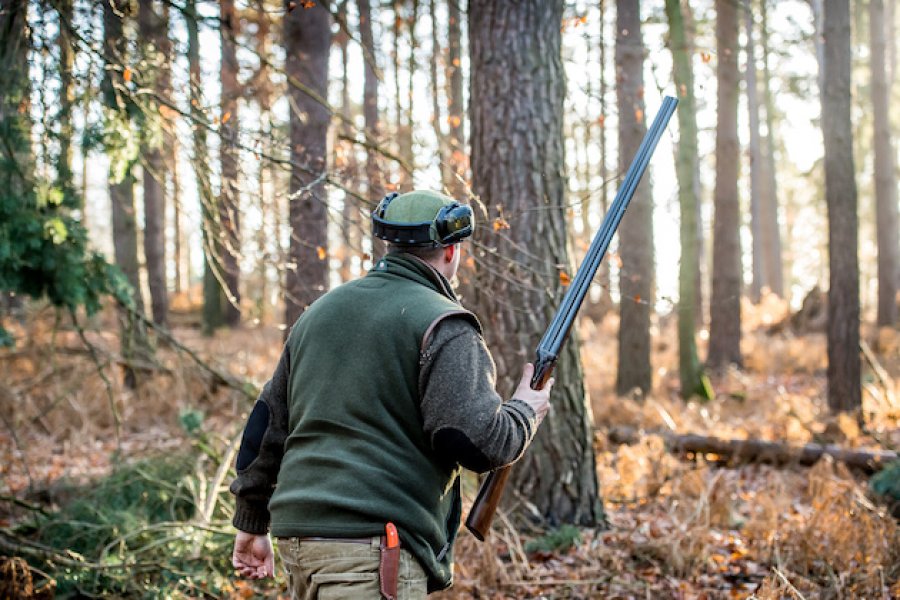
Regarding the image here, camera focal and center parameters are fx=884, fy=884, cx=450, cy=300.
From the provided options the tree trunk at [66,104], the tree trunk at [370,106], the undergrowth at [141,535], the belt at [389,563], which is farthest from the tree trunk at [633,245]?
the belt at [389,563]

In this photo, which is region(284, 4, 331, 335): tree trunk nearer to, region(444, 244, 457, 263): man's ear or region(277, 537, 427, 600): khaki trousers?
region(444, 244, 457, 263): man's ear

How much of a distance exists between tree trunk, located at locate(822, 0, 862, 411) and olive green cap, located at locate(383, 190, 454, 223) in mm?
8488

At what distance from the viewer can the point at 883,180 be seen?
1594cm

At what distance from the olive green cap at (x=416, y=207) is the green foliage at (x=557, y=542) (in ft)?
10.9

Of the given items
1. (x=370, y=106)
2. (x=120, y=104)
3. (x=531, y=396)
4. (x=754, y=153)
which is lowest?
(x=531, y=396)

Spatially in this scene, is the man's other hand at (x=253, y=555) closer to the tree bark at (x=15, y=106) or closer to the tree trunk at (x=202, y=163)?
the tree trunk at (x=202, y=163)

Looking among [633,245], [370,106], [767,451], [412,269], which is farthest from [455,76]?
[412,269]

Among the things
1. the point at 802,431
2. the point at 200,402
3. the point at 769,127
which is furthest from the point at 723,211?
the point at 769,127

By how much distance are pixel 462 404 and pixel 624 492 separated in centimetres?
473

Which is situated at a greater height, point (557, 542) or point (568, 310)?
point (568, 310)

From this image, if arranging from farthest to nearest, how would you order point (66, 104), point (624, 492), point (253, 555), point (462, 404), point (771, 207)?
1. point (771, 207)
2. point (624, 492)
3. point (66, 104)
4. point (253, 555)
5. point (462, 404)

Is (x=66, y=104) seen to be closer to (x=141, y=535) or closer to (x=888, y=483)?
(x=141, y=535)

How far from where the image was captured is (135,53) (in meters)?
6.16

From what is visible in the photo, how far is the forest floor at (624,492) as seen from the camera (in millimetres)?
5000
